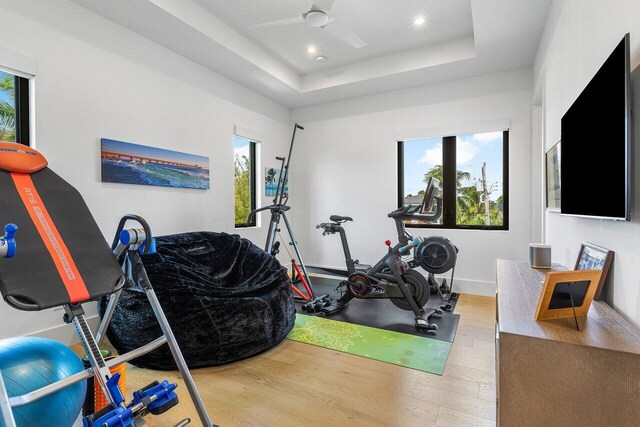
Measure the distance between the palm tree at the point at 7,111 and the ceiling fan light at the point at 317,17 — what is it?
2.32 metres

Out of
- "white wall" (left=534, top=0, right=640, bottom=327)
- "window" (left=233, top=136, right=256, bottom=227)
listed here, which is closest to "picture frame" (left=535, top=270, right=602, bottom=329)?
"white wall" (left=534, top=0, right=640, bottom=327)

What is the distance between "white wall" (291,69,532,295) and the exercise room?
1.1 inches

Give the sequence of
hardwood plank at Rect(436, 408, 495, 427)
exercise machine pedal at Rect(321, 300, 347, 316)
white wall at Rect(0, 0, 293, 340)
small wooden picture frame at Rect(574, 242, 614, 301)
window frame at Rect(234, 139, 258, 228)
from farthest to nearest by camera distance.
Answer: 1. window frame at Rect(234, 139, 258, 228)
2. exercise machine pedal at Rect(321, 300, 347, 316)
3. white wall at Rect(0, 0, 293, 340)
4. hardwood plank at Rect(436, 408, 495, 427)
5. small wooden picture frame at Rect(574, 242, 614, 301)

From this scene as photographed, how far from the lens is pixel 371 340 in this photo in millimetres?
2680

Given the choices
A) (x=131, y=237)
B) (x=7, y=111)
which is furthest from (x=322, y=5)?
(x=7, y=111)

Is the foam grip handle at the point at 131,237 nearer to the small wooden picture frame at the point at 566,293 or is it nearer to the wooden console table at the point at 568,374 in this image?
the wooden console table at the point at 568,374

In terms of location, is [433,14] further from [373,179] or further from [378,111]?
[373,179]

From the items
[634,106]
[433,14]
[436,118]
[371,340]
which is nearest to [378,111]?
[436,118]

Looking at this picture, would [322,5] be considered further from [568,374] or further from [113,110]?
[568,374]

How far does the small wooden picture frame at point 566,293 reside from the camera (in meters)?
1.13

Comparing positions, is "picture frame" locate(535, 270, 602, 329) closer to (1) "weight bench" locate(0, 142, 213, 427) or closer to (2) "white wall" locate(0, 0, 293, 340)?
(1) "weight bench" locate(0, 142, 213, 427)

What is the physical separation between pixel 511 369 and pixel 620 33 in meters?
1.40

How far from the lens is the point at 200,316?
7.28 ft

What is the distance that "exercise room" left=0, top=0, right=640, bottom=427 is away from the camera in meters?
1.17
